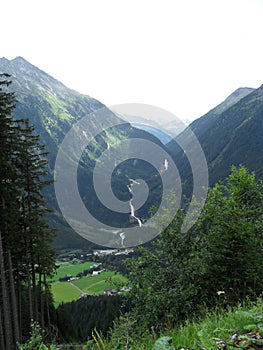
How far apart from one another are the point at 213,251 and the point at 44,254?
12.2m

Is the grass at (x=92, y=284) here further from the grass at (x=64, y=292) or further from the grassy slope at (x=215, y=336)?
the grassy slope at (x=215, y=336)

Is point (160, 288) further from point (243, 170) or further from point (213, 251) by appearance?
point (243, 170)

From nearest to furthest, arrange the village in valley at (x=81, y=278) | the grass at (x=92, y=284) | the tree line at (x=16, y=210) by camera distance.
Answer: the tree line at (x=16, y=210), the village in valley at (x=81, y=278), the grass at (x=92, y=284)

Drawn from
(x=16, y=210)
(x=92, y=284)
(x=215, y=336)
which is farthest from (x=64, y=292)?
(x=215, y=336)

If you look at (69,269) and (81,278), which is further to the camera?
(69,269)

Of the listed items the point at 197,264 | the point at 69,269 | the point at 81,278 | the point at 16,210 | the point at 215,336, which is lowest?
the point at 69,269

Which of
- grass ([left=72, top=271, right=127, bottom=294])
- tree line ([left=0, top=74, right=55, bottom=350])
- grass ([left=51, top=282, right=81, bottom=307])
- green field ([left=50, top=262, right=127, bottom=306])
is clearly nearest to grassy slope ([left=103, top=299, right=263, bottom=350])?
tree line ([left=0, top=74, right=55, bottom=350])

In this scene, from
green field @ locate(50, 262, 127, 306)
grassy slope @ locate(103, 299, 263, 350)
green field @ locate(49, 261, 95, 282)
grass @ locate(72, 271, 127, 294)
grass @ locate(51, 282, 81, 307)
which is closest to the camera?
grassy slope @ locate(103, 299, 263, 350)

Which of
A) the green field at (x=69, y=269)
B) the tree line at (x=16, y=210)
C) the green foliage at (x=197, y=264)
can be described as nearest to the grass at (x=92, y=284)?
the green field at (x=69, y=269)

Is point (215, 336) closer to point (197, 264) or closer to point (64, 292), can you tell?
point (197, 264)

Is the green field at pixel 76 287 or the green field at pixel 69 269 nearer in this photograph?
the green field at pixel 76 287

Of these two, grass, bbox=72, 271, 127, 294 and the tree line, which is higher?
the tree line

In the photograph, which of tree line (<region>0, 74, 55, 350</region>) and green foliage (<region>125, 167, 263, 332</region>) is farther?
tree line (<region>0, 74, 55, 350</region>)

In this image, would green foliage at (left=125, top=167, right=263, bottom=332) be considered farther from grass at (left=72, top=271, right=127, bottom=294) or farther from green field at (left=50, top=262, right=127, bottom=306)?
grass at (left=72, top=271, right=127, bottom=294)
